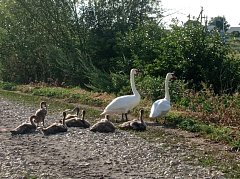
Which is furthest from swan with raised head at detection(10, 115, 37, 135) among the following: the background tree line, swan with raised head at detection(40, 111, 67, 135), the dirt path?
the background tree line

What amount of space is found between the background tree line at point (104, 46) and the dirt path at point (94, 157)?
791 cm

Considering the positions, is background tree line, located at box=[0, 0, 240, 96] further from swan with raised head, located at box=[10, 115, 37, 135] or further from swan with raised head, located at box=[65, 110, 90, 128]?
swan with raised head, located at box=[10, 115, 37, 135]

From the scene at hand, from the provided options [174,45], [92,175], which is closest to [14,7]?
[174,45]

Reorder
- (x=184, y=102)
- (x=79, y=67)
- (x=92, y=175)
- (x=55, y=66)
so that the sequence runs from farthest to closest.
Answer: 1. (x=55, y=66)
2. (x=79, y=67)
3. (x=184, y=102)
4. (x=92, y=175)

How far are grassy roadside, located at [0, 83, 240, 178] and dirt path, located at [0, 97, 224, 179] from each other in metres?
0.39

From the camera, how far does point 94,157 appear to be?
40.0ft

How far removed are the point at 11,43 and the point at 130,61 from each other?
12.0 m

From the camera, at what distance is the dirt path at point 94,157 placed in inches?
419

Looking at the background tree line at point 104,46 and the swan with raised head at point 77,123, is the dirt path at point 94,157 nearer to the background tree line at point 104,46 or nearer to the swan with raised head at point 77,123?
the swan with raised head at point 77,123

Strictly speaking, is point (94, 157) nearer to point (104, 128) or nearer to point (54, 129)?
point (104, 128)

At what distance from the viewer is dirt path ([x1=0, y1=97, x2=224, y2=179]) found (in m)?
10.6

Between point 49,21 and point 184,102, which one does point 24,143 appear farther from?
point 49,21

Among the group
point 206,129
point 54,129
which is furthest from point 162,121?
point 54,129

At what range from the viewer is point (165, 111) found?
16.5 m
